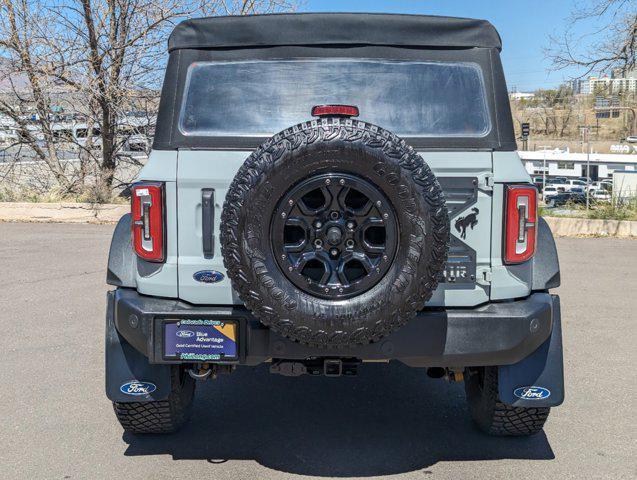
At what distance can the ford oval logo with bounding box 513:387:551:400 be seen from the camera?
3.68 m

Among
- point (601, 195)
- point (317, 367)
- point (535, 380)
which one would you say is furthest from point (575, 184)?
point (317, 367)

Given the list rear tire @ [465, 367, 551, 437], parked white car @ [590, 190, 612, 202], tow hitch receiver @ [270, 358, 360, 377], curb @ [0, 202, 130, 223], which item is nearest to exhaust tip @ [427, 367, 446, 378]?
rear tire @ [465, 367, 551, 437]

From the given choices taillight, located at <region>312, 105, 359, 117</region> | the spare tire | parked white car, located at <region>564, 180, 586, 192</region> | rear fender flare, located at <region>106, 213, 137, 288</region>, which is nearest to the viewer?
the spare tire

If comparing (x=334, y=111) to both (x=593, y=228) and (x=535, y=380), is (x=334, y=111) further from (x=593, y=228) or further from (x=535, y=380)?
(x=593, y=228)

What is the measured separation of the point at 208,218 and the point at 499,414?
1780mm

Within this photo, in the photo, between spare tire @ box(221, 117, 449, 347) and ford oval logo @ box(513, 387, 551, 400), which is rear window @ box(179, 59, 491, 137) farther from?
ford oval logo @ box(513, 387, 551, 400)

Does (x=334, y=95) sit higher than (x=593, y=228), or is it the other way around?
(x=334, y=95)

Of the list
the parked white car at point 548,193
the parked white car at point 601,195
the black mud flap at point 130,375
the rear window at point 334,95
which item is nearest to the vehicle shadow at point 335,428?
the black mud flap at point 130,375

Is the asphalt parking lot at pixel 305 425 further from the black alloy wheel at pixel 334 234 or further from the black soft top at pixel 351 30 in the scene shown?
the black soft top at pixel 351 30

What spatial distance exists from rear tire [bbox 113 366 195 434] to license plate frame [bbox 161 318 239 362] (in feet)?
1.70

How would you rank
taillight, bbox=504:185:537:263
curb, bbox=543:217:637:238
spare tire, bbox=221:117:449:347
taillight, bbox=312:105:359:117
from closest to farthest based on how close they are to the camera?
spare tire, bbox=221:117:449:347
taillight, bbox=312:105:359:117
taillight, bbox=504:185:537:263
curb, bbox=543:217:637:238

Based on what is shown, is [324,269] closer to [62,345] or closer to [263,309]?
[263,309]

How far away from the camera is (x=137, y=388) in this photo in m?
3.73

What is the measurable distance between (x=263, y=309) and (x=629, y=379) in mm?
3107
